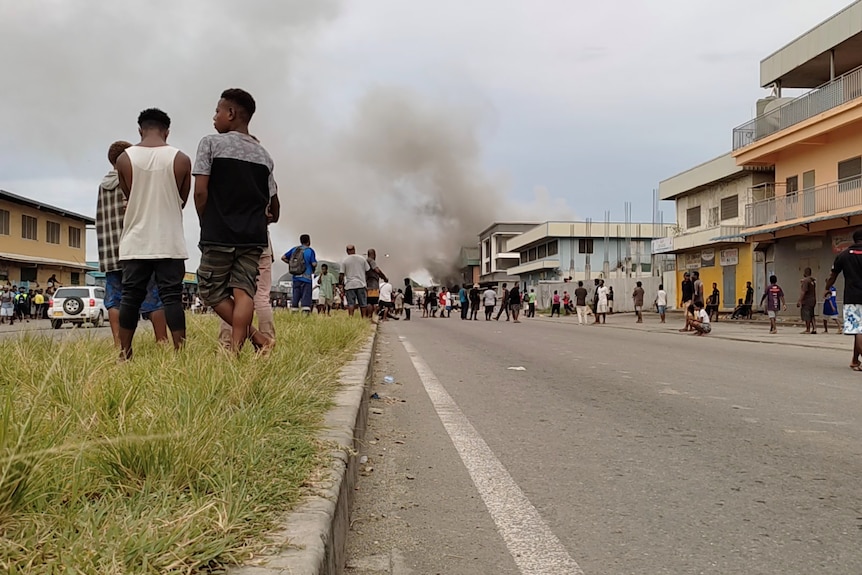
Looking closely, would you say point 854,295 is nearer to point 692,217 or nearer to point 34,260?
point 692,217

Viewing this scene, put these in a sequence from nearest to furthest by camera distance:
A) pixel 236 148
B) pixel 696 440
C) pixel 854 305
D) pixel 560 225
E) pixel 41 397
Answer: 1. pixel 41 397
2. pixel 696 440
3. pixel 236 148
4. pixel 854 305
5. pixel 560 225

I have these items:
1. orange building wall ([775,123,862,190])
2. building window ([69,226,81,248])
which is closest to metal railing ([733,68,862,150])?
orange building wall ([775,123,862,190])

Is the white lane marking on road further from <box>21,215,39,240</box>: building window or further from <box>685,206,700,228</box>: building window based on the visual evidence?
<box>21,215,39,240</box>: building window

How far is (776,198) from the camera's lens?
2664cm

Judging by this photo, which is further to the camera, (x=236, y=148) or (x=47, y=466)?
(x=236, y=148)

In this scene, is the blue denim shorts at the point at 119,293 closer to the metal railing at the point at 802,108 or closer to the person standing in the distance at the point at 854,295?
the person standing in the distance at the point at 854,295

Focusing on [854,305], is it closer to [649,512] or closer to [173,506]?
[649,512]

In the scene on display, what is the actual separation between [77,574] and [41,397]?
161cm

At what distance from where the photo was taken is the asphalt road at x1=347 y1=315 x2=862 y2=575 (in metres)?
2.83

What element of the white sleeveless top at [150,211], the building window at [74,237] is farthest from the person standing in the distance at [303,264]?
the building window at [74,237]

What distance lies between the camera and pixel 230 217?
16.8ft

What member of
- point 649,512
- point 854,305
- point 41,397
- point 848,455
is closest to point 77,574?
point 41,397

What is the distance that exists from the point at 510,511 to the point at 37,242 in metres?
42.2

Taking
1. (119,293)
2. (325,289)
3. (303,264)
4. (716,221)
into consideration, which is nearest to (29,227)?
(325,289)
